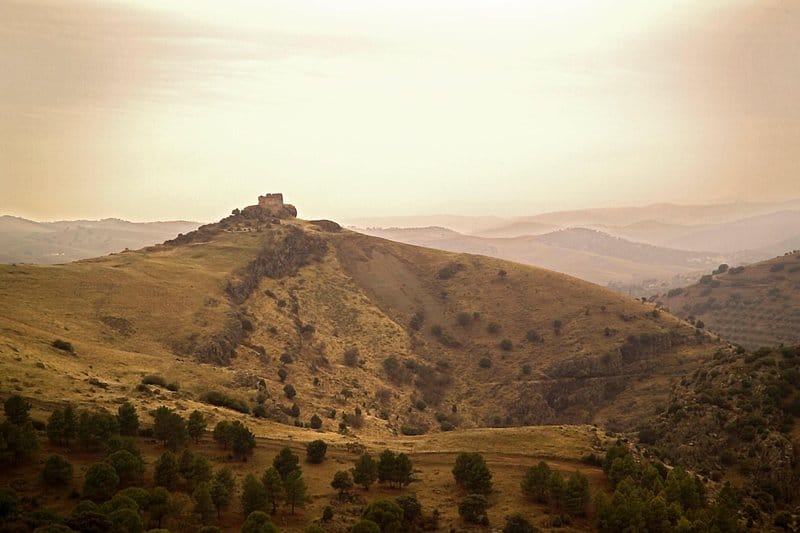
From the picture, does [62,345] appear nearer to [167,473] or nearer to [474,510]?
[167,473]

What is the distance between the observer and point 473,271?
162125 mm

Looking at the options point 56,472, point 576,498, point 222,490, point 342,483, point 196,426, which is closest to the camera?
point 56,472

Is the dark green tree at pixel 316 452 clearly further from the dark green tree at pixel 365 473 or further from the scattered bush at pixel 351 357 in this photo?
the scattered bush at pixel 351 357

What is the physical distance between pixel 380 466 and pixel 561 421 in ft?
229

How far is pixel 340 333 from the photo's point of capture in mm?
130625

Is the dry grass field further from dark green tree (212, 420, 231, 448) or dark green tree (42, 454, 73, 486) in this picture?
dark green tree (42, 454, 73, 486)

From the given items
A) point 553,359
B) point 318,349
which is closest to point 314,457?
point 318,349

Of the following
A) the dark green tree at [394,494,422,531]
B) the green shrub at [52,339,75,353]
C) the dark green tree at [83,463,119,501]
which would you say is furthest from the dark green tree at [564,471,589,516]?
the green shrub at [52,339,75,353]

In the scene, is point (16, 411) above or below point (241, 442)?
above

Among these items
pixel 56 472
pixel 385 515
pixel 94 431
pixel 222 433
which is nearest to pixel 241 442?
pixel 222 433

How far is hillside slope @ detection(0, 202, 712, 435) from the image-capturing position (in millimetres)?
81875

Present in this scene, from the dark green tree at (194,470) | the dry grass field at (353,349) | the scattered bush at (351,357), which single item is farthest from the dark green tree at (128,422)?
the scattered bush at (351,357)

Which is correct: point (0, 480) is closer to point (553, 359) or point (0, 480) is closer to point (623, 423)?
point (623, 423)

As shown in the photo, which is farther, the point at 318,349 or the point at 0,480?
the point at 318,349
